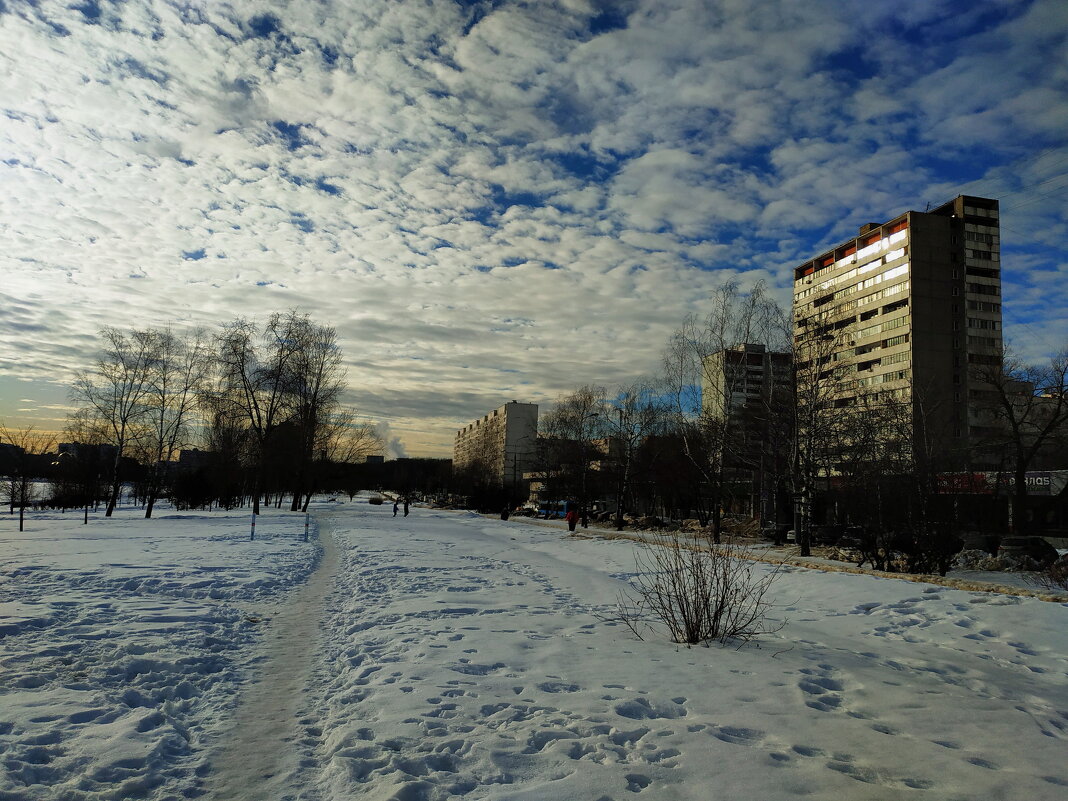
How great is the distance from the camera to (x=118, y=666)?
634 cm

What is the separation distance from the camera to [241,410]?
4066 cm

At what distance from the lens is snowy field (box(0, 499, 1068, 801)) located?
4137 mm

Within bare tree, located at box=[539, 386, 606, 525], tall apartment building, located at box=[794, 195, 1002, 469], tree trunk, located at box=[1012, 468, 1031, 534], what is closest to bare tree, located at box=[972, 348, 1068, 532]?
tree trunk, located at box=[1012, 468, 1031, 534]

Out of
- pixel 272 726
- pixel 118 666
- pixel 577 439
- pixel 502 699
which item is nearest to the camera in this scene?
pixel 272 726

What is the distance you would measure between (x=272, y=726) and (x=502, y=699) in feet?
6.20

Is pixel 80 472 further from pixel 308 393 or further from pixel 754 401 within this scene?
pixel 754 401

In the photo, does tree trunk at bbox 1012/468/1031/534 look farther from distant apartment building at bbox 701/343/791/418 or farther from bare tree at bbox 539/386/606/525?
bare tree at bbox 539/386/606/525

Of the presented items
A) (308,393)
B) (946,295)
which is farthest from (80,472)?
(946,295)

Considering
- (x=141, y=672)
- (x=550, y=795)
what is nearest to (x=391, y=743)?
(x=550, y=795)

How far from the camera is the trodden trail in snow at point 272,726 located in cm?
412

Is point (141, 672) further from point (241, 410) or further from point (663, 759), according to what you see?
point (241, 410)

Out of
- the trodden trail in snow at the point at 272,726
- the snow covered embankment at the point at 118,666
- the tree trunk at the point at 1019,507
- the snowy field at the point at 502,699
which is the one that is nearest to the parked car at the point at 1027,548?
the tree trunk at the point at 1019,507

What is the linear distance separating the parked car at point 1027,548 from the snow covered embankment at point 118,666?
774 inches

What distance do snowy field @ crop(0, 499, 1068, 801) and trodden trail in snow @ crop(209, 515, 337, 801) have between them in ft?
0.08
